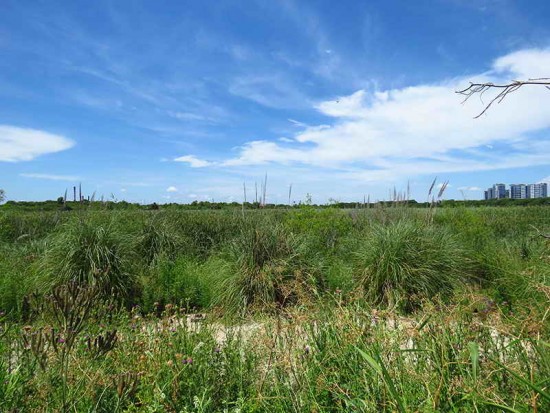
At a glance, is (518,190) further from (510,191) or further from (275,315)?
(275,315)

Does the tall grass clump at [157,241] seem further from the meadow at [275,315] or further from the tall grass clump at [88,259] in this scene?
the tall grass clump at [88,259]

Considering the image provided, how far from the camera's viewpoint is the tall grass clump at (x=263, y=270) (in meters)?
5.73

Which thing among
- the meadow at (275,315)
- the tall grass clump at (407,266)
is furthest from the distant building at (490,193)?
the tall grass clump at (407,266)

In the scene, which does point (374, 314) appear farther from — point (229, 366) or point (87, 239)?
point (87, 239)

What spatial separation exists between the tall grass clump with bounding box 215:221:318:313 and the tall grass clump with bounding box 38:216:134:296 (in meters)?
1.72

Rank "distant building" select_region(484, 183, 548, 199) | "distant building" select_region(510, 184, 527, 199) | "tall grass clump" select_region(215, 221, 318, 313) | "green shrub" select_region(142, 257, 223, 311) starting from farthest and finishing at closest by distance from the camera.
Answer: "distant building" select_region(510, 184, 527, 199) < "distant building" select_region(484, 183, 548, 199) < "green shrub" select_region(142, 257, 223, 311) < "tall grass clump" select_region(215, 221, 318, 313)

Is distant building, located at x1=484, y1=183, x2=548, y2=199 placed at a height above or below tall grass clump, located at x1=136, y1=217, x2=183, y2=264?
above

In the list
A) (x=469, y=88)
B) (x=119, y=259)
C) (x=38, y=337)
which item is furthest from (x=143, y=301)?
(x=469, y=88)

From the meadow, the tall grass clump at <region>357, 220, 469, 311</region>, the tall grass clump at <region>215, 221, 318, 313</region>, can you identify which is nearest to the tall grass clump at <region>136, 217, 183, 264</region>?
the meadow

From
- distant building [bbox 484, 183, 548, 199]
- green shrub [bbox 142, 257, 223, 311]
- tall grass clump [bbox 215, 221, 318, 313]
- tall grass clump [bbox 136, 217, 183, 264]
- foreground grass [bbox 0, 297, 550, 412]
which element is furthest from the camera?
distant building [bbox 484, 183, 548, 199]

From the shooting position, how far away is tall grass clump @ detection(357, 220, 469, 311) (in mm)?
5777

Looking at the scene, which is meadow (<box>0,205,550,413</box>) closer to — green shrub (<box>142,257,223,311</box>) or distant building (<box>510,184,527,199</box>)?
green shrub (<box>142,257,223,311</box>)

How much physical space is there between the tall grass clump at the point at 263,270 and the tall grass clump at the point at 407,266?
0.90 m

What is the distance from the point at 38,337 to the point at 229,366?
124 cm
